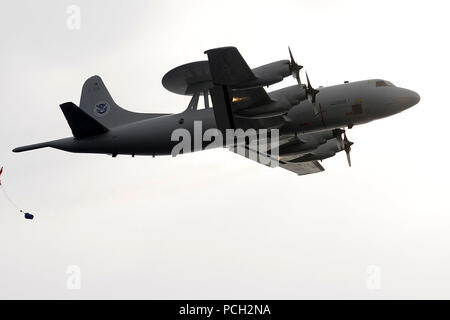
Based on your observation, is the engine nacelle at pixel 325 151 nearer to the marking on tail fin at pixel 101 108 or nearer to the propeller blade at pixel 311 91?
the propeller blade at pixel 311 91

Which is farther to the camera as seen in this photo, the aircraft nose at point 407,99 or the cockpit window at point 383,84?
the cockpit window at point 383,84

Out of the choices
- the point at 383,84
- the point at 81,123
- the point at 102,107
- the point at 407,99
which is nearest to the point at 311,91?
the point at 383,84

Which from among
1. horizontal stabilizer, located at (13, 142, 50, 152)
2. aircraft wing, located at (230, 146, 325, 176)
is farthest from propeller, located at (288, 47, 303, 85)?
horizontal stabilizer, located at (13, 142, 50, 152)

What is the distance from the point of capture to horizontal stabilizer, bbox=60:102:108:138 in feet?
115

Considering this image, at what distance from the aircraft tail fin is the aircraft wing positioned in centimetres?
594

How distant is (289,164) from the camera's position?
42.2 meters

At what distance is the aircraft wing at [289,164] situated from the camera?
40.1 metres

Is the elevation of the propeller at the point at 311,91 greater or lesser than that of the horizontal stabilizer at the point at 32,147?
greater

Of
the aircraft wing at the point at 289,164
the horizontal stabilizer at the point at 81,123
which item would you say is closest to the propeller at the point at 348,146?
the aircraft wing at the point at 289,164

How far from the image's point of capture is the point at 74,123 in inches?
1411
